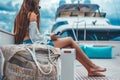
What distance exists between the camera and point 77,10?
721 cm

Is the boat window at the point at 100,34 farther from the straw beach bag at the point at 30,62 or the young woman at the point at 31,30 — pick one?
the straw beach bag at the point at 30,62

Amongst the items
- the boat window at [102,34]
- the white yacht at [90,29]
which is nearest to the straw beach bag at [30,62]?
the white yacht at [90,29]

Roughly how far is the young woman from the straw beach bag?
0.36m

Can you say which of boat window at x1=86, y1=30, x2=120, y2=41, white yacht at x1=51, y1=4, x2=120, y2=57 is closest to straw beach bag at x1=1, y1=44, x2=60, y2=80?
white yacht at x1=51, y1=4, x2=120, y2=57

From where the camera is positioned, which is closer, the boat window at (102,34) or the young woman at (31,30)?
the young woman at (31,30)

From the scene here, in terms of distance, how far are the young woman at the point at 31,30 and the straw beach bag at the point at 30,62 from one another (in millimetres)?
362

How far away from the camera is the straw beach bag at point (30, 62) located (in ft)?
4.06

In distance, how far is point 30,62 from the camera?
1.26 meters

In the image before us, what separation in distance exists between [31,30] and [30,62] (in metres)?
0.50

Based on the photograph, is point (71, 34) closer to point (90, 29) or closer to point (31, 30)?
point (90, 29)

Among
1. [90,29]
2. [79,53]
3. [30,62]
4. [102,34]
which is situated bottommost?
[102,34]

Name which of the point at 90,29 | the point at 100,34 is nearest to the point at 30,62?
the point at 90,29

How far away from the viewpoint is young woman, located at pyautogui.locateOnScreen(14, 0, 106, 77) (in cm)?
174

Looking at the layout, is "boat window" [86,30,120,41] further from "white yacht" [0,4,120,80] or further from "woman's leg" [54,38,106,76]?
"woman's leg" [54,38,106,76]
